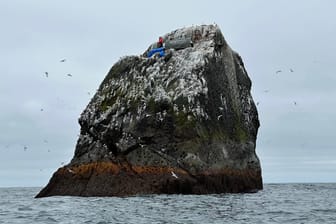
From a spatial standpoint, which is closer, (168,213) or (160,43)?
(168,213)

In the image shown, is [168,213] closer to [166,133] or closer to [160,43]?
[166,133]

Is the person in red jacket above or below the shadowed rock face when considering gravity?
above

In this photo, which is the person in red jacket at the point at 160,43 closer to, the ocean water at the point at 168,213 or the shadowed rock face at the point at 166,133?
the shadowed rock face at the point at 166,133

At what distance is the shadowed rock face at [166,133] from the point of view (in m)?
47.8

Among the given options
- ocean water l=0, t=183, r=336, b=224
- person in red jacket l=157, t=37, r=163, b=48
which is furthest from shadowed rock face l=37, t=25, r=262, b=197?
ocean water l=0, t=183, r=336, b=224

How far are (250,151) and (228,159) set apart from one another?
18.4 ft

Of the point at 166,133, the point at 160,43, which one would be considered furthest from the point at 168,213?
A: the point at 160,43

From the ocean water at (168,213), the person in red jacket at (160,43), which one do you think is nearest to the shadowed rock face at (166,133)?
the person in red jacket at (160,43)

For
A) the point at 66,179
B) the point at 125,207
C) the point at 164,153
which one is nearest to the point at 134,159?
the point at 164,153

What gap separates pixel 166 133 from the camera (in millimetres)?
49938

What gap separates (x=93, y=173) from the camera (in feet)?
162

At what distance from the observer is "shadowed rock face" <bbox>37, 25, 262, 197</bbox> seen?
157 ft

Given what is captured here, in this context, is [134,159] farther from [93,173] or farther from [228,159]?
[228,159]

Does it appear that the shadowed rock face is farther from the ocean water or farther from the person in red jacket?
the ocean water
